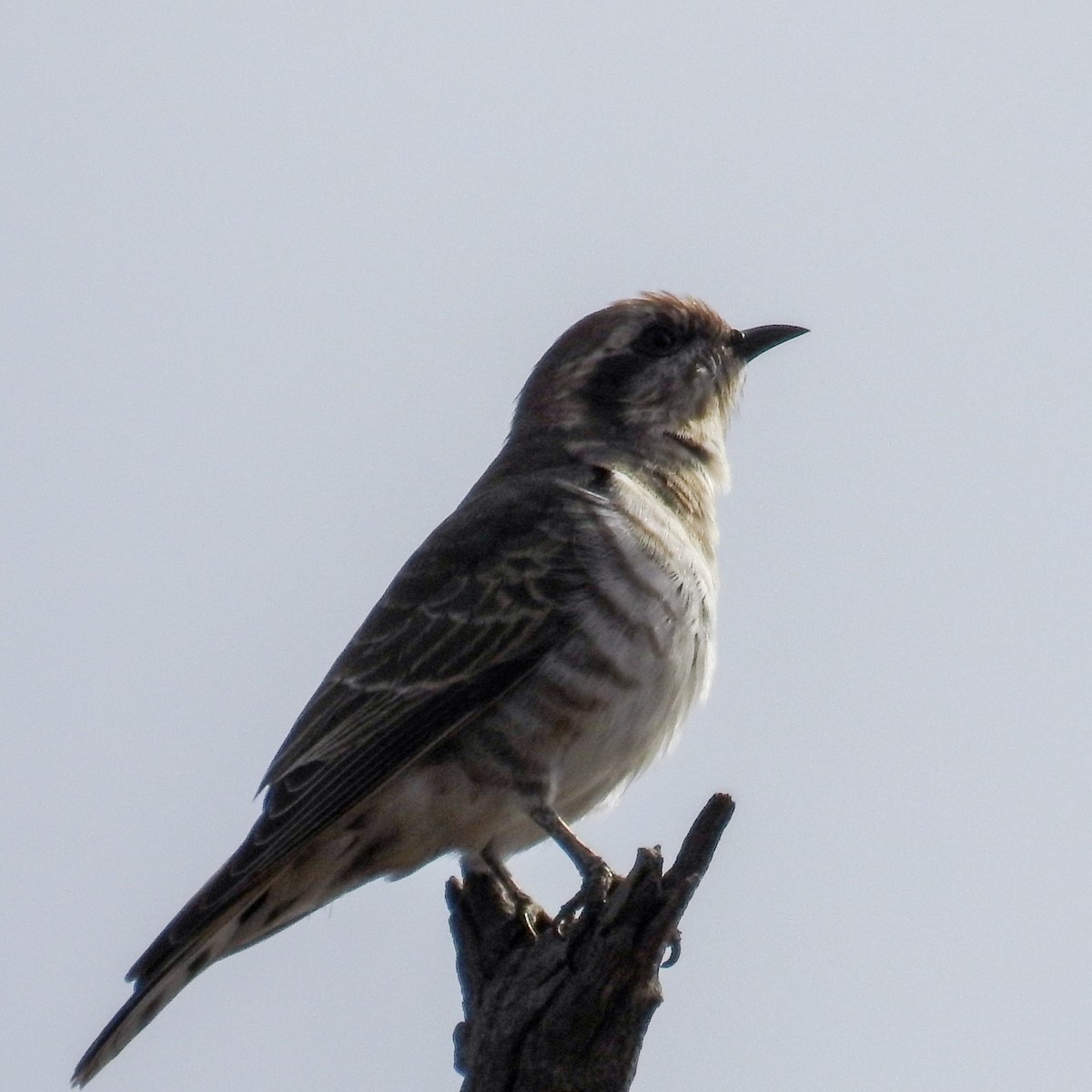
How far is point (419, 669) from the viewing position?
983 cm

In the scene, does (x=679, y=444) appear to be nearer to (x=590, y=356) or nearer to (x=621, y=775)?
(x=590, y=356)

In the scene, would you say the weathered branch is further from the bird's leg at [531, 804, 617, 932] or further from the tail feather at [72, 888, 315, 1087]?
the tail feather at [72, 888, 315, 1087]

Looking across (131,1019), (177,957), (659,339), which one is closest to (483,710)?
(177,957)

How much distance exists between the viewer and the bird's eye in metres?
12.1

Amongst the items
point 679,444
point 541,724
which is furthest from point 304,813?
point 679,444

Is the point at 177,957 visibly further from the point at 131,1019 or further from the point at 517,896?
the point at 517,896

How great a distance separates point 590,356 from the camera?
1212 cm

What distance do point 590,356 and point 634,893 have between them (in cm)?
557

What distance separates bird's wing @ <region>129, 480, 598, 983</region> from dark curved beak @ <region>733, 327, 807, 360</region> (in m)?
2.51

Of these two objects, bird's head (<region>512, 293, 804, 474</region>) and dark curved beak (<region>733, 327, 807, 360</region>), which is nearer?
bird's head (<region>512, 293, 804, 474</region>)

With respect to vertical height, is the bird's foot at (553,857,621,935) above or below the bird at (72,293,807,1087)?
below

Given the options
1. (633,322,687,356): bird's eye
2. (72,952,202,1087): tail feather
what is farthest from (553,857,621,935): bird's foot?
(633,322,687,356): bird's eye

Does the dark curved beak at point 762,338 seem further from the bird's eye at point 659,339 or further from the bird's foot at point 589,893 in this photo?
the bird's foot at point 589,893

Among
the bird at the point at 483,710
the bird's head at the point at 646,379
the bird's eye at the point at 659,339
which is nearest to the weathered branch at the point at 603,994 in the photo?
the bird at the point at 483,710
